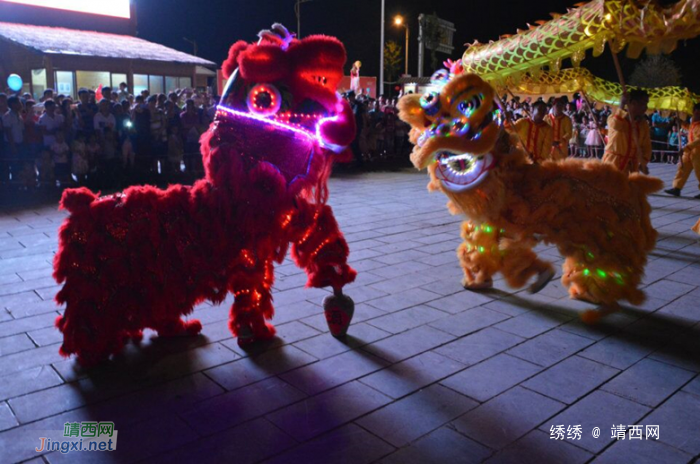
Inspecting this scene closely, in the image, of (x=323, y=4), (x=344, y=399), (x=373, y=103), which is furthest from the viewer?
(x=323, y=4)

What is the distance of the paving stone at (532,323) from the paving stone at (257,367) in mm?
1332

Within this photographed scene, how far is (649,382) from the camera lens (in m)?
2.88

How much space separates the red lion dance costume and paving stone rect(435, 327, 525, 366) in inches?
43.5

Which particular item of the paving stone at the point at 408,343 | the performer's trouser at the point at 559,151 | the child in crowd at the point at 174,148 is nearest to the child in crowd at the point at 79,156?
the child in crowd at the point at 174,148

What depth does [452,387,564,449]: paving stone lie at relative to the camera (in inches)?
94.6

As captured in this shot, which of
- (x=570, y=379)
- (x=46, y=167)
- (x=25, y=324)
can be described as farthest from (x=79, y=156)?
(x=570, y=379)

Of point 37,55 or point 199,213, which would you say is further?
point 37,55

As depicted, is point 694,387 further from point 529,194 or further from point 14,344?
point 14,344

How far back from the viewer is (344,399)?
269 centimetres

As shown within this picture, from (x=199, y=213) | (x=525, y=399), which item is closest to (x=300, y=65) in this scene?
(x=199, y=213)

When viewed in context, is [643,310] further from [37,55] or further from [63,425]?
[37,55]

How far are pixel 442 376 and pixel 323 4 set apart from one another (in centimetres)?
2849

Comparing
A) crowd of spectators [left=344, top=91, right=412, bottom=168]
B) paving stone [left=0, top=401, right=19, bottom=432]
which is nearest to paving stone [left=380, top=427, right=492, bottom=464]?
paving stone [left=0, top=401, right=19, bottom=432]

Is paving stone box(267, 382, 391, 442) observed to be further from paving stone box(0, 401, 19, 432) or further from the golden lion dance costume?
the golden lion dance costume
